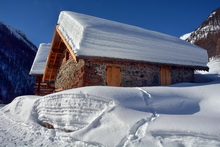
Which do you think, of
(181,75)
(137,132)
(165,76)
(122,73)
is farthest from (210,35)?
(137,132)

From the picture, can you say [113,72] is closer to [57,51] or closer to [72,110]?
[72,110]

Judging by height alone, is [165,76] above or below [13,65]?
above

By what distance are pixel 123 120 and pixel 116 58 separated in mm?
4353

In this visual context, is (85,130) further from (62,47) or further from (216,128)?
(62,47)

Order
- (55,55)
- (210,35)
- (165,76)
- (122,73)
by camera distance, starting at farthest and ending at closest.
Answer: (210,35)
(55,55)
(165,76)
(122,73)

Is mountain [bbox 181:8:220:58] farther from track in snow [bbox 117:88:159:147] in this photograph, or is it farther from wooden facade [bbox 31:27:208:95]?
track in snow [bbox 117:88:159:147]

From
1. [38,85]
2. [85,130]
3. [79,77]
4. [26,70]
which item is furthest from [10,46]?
[85,130]

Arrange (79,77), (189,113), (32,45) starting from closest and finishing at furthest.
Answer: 1. (189,113)
2. (79,77)
3. (32,45)

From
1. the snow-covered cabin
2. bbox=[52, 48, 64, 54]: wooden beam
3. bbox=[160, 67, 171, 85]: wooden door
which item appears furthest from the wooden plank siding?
bbox=[160, 67, 171, 85]: wooden door

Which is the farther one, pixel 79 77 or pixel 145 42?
pixel 145 42

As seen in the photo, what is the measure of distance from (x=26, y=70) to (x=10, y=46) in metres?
5.04

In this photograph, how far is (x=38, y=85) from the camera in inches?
585

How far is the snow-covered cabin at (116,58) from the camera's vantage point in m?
7.48

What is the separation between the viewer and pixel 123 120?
10.7 ft
